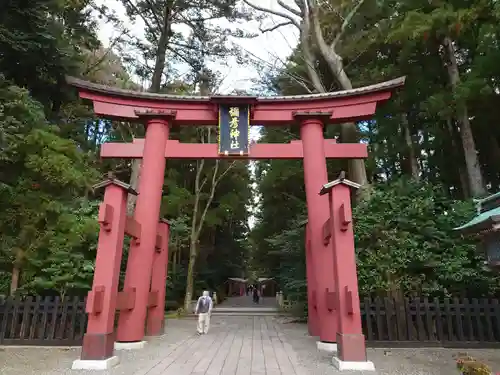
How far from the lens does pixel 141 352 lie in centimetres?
671

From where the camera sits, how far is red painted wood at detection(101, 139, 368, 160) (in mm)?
8377

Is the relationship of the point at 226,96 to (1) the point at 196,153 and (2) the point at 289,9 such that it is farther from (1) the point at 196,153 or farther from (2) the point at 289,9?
(2) the point at 289,9

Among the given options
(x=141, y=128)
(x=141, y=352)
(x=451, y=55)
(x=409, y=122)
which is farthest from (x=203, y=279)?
(x=451, y=55)

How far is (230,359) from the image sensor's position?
615cm

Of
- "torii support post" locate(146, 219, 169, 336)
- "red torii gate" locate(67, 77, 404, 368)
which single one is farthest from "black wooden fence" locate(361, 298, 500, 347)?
"torii support post" locate(146, 219, 169, 336)

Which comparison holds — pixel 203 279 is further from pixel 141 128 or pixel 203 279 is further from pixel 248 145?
pixel 248 145

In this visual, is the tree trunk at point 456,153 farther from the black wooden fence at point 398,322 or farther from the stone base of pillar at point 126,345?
the stone base of pillar at point 126,345

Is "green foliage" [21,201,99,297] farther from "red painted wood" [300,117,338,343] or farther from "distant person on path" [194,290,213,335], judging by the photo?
"red painted wood" [300,117,338,343]

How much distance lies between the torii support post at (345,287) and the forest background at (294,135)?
3191mm

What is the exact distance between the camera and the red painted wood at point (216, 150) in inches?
330

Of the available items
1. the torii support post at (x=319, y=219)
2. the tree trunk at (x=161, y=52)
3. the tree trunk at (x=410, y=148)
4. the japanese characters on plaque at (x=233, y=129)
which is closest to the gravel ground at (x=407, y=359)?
the torii support post at (x=319, y=219)

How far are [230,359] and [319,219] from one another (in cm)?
339

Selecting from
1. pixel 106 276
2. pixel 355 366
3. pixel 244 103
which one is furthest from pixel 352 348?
pixel 244 103

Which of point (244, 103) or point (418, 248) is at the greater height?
point (244, 103)
